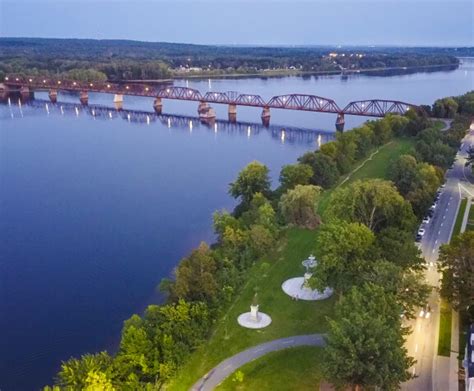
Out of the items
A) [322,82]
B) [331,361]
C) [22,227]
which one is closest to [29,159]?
[22,227]

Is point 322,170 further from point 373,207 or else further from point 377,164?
point 373,207

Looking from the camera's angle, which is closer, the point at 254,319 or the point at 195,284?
the point at 254,319

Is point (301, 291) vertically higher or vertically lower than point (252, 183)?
lower

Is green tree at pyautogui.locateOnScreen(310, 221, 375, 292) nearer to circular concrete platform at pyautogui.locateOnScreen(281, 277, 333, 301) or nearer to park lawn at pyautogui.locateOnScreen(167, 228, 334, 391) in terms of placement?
circular concrete platform at pyautogui.locateOnScreen(281, 277, 333, 301)

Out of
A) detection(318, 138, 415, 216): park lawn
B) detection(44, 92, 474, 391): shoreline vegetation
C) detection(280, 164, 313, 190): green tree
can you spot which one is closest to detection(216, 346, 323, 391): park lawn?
detection(44, 92, 474, 391): shoreline vegetation

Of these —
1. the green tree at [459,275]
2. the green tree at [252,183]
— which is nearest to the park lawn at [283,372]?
the green tree at [459,275]

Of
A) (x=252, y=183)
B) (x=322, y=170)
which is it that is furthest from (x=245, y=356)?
(x=322, y=170)

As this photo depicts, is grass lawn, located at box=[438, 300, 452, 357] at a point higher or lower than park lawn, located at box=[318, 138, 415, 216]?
lower
